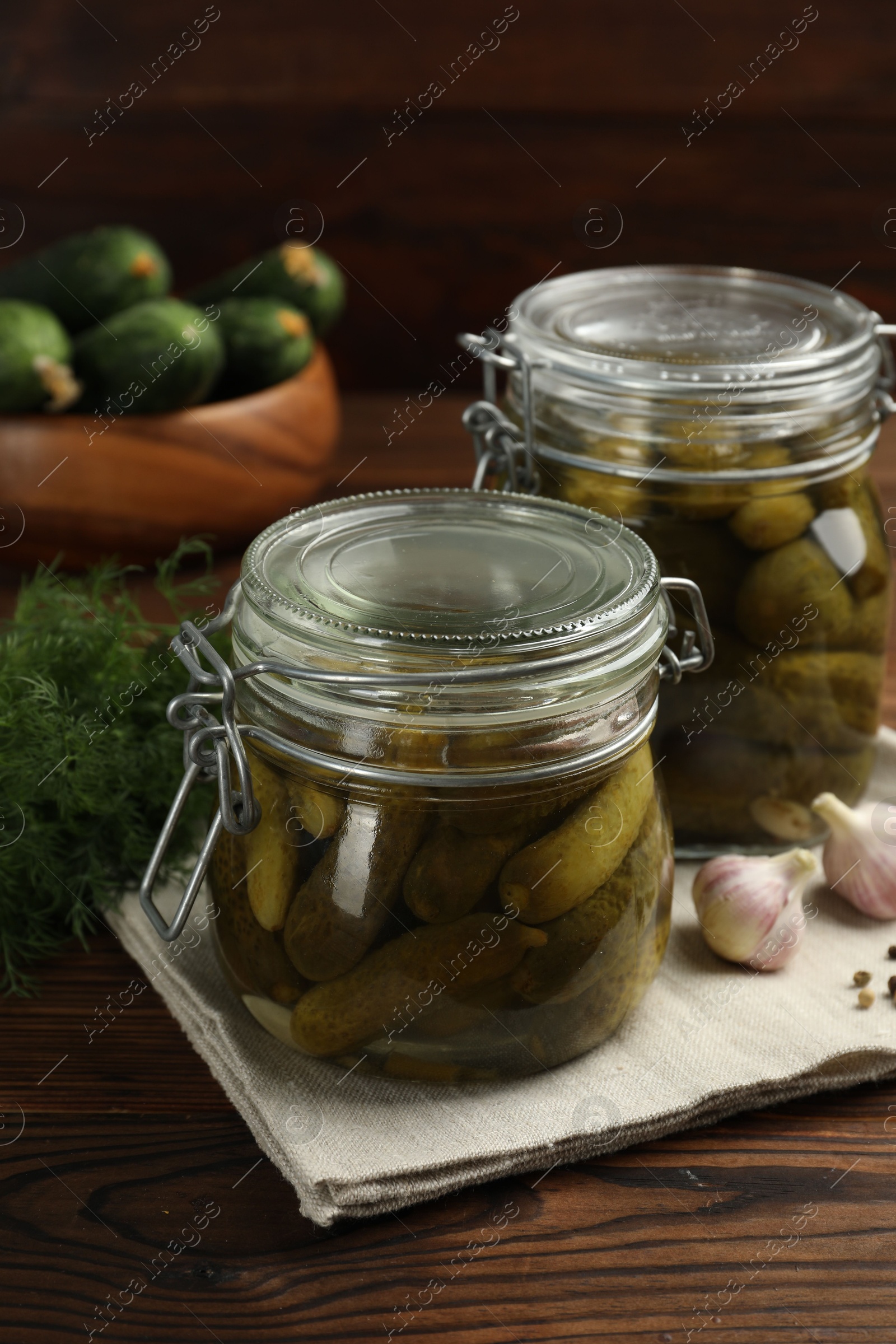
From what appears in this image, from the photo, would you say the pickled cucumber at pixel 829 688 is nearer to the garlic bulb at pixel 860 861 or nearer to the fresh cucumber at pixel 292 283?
the garlic bulb at pixel 860 861

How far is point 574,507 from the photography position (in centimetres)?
66

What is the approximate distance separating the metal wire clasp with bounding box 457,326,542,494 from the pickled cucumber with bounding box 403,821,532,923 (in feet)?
0.88

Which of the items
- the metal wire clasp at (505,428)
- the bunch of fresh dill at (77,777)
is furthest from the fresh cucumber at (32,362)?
the metal wire clasp at (505,428)

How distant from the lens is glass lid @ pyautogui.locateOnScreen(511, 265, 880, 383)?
72 centimetres

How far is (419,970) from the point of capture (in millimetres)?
537

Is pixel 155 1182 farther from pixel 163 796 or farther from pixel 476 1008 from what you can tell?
pixel 163 796

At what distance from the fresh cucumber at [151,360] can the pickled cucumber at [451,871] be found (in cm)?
63

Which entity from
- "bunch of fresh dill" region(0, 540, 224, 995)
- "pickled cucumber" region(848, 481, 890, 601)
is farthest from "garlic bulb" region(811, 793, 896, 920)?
"bunch of fresh dill" region(0, 540, 224, 995)

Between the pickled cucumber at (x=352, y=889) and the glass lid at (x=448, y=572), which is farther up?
the glass lid at (x=448, y=572)

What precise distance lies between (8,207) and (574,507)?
1177 mm

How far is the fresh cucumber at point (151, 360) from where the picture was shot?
3.42 feet

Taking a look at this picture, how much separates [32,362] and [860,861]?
727 millimetres

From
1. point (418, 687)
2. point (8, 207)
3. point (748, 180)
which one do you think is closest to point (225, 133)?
point (8, 207)

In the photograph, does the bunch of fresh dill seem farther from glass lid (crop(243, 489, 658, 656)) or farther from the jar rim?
the jar rim
